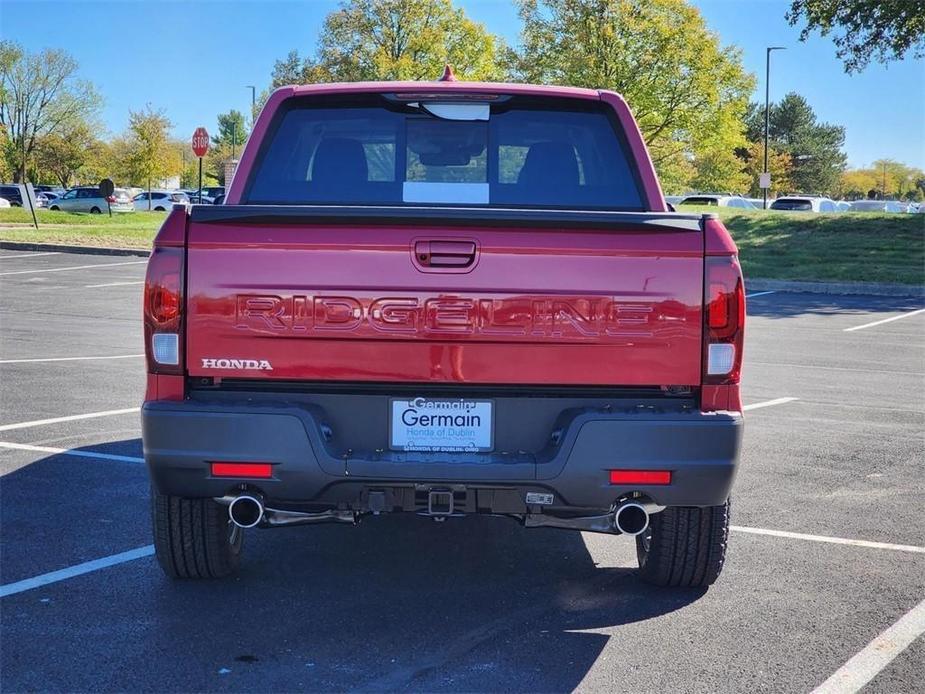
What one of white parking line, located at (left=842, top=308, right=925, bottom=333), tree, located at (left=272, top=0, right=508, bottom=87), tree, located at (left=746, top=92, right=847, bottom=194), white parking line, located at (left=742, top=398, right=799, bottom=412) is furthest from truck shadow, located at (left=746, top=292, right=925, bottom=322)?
tree, located at (left=746, top=92, right=847, bottom=194)

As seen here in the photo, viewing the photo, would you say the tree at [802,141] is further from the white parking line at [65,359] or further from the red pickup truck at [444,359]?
the red pickup truck at [444,359]

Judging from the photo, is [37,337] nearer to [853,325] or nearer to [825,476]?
[825,476]

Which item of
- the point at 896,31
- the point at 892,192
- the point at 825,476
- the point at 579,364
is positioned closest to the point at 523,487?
the point at 579,364

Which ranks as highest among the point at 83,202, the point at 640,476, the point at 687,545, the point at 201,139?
the point at 201,139

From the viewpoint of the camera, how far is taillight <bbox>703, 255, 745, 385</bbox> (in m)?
4.14

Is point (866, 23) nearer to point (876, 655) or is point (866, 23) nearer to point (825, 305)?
point (825, 305)

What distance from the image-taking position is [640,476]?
4152 millimetres

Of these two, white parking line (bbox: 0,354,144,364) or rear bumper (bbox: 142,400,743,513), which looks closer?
rear bumper (bbox: 142,400,743,513)

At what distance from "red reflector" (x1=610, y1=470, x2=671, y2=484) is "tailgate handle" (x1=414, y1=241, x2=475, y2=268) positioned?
901mm

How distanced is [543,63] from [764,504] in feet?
140

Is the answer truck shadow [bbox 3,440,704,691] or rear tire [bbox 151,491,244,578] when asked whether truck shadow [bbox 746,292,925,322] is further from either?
rear tire [bbox 151,491,244,578]

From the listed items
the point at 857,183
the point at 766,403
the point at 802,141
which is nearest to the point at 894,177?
the point at 857,183

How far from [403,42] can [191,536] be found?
55498 millimetres

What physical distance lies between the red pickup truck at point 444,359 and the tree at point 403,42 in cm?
5332
